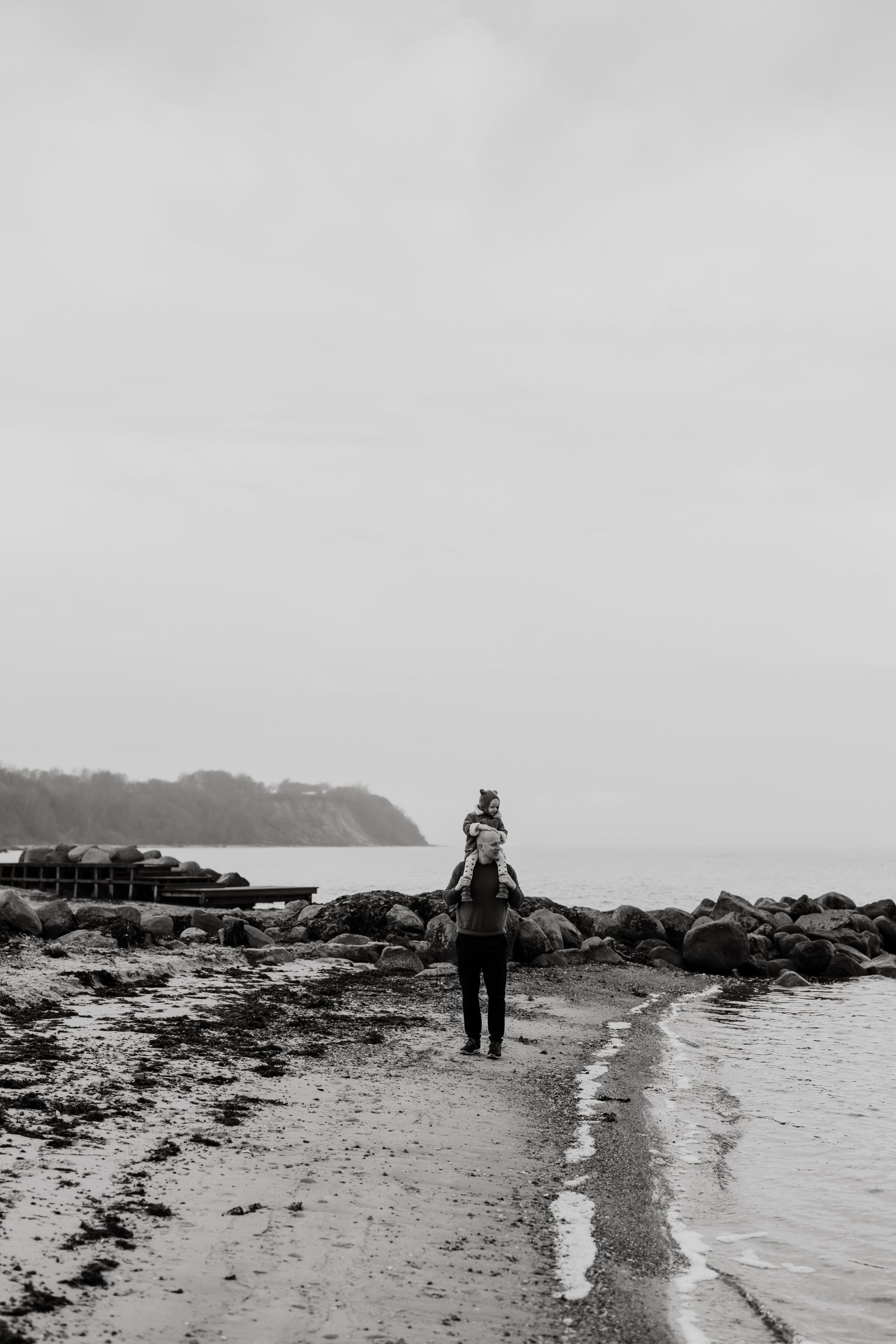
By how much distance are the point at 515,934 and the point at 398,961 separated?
3.71 meters

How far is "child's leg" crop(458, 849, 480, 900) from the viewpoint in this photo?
10.4 meters

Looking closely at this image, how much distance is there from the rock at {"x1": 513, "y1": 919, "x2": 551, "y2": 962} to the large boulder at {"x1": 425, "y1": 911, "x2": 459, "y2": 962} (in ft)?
4.27

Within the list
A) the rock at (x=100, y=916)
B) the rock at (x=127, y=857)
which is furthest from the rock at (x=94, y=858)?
the rock at (x=100, y=916)

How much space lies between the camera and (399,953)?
60.2 ft

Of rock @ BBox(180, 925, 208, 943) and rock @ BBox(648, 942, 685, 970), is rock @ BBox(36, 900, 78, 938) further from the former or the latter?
rock @ BBox(648, 942, 685, 970)

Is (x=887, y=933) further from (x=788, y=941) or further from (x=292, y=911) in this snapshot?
(x=292, y=911)

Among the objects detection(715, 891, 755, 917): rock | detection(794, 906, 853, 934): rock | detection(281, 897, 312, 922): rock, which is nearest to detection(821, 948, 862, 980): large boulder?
detection(794, 906, 853, 934): rock

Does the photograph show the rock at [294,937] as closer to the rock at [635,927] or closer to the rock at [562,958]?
the rock at [562,958]

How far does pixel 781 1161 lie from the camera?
827 cm

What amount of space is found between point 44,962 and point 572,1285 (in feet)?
34.7

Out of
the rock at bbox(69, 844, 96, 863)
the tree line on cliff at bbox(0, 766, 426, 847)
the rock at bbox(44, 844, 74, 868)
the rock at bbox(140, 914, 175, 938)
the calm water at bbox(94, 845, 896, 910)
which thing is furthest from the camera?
the tree line on cliff at bbox(0, 766, 426, 847)

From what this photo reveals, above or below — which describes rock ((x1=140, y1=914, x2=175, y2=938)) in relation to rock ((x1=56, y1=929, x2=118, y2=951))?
below

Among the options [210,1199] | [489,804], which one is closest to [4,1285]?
[210,1199]

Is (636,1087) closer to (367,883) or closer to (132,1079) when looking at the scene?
(132,1079)
